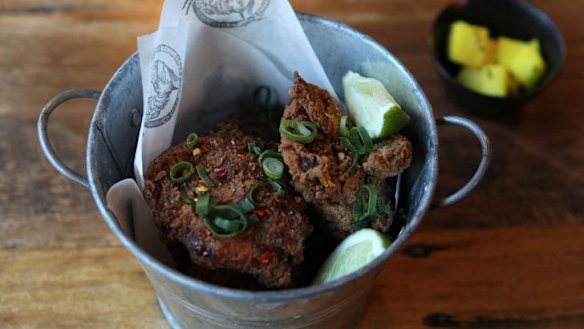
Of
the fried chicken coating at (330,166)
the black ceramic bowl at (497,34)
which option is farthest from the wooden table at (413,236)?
the fried chicken coating at (330,166)

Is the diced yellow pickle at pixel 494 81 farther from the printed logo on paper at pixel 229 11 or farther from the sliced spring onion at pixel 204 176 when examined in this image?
the sliced spring onion at pixel 204 176

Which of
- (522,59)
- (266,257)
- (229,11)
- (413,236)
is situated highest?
(229,11)

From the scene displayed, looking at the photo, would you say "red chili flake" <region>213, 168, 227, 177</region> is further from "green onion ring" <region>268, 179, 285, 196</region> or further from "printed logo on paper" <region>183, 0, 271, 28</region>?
"printed logo on paper" <region>183, 0, 271, 28</region>

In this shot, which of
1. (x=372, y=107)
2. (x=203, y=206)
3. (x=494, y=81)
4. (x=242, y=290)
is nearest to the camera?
(x=242, y=290)

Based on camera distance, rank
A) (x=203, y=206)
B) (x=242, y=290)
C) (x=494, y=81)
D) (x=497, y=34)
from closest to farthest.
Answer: (x=242, y=290)
(x=203, y=206)
(x=494, y=81)
(x=497, y=34)

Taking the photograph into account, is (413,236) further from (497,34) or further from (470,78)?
(497,34)

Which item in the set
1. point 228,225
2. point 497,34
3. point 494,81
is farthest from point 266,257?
point 497,34

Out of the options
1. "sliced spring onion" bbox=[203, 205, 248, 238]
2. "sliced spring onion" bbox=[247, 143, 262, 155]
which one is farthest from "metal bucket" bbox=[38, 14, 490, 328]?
"sliced spring onion" bbox=[247, 143, 262, 155]
